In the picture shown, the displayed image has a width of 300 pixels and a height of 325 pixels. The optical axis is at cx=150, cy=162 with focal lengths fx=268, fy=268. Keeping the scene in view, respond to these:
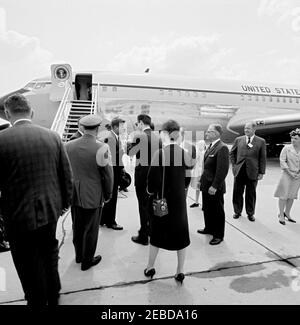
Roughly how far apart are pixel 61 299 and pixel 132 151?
1.89 metres

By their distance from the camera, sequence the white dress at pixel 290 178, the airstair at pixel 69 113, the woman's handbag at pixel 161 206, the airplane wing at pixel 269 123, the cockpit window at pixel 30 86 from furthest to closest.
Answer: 1. the airplane wing at pixel 269 123
2. the cockpit window at pixel 30 86
3. the airstair at pixel 69 113
4. the white dress at pixel 290 178
5. the woman's handbag at pixel 161 206

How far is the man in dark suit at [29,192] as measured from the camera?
74.0 inches

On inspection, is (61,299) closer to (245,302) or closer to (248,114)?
(245,302)

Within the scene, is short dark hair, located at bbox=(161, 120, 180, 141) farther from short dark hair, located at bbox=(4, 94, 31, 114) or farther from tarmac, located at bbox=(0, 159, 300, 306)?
tarmac, located at bbox=(0, 159, 300, 306)

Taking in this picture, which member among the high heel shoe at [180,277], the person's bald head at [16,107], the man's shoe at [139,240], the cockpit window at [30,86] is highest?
the cockpit window at [30,86]

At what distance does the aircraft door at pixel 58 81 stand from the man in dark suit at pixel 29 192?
7679mm

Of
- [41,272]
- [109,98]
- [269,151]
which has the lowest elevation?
[269,151]

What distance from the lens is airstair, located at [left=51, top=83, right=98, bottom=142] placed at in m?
7.17

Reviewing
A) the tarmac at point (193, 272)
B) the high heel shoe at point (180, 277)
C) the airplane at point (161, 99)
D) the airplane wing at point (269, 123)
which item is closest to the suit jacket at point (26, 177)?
the tarmac at point (193, 272)

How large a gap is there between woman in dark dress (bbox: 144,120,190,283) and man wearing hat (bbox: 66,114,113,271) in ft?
1.92

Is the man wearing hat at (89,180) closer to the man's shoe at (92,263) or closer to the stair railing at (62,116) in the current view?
the man's shoe at (92,263)

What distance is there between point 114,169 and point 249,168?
2.21 meters
